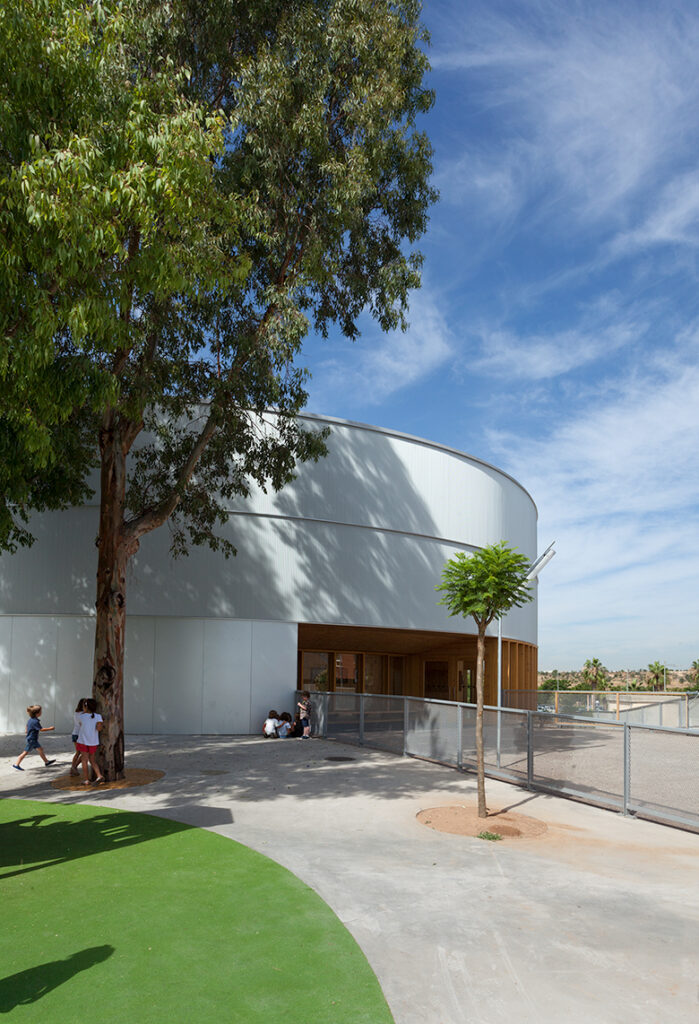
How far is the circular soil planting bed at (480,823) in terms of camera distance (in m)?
10.2

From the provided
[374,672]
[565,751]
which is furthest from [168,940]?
[374,672]

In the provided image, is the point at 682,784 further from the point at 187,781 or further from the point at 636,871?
the point at 187,781

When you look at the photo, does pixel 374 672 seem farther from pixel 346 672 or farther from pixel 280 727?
pixel 280 727

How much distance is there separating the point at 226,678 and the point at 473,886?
1591 cm

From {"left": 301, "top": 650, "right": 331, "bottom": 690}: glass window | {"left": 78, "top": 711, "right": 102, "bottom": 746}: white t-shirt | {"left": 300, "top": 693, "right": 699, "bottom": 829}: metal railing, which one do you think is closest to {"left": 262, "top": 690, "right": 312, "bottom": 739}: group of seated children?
{"left": 300, "top": 693, "right": 699, "bottom": 829}: metal railing

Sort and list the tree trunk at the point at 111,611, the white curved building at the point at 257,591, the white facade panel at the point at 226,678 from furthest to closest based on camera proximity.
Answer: the white facade panel at the point at 226,678
the white curved building at the point at 257,591
the tree trunk at the point at 111,611

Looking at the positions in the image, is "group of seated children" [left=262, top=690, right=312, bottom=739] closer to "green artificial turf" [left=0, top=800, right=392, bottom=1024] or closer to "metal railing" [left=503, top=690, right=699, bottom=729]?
"metal railing" [left=503, top=690, right=699, bottom=729]

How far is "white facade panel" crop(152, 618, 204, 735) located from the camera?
73.3ft

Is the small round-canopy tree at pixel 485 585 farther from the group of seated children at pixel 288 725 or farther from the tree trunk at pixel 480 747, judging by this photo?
the group of seated children at pixel 288 725

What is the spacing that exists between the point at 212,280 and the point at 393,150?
781 cm

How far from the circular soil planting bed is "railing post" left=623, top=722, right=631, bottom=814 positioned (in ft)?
5.33

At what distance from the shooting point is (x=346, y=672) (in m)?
32.9

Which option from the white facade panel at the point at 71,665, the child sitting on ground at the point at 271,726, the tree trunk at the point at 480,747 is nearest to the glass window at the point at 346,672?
the child sitting on ground at the point at 271,726

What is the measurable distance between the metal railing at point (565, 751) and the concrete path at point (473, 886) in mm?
440
